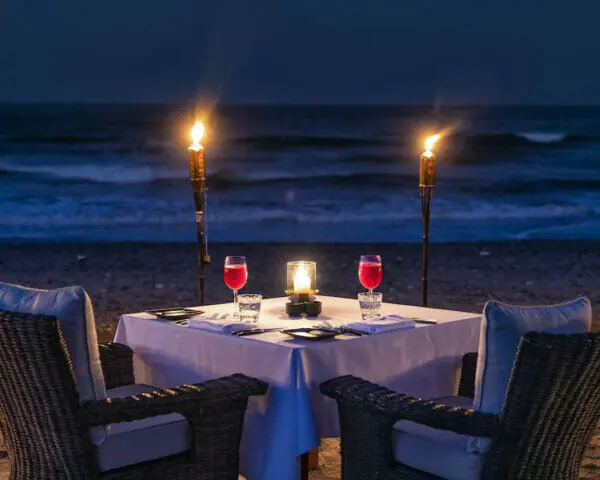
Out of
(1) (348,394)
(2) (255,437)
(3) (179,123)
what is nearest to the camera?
(1) (348,394)

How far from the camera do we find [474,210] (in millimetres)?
14383

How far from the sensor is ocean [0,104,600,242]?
44.3 ft

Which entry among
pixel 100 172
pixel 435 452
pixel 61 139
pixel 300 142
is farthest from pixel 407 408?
pixel 61 139

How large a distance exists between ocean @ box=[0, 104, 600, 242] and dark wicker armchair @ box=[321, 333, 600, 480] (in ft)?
31.7

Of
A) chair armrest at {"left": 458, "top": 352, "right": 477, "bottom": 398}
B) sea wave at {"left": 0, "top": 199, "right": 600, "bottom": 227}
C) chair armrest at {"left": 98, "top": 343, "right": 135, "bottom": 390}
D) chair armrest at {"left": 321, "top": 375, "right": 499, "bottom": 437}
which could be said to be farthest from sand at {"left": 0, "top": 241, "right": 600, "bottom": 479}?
chair armrest at {"left": 321, "top": 375, "right": 499, "bottom": 437}

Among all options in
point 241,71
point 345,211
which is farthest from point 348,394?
point 241,71

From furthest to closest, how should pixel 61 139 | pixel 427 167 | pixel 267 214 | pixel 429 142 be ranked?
pixel 61 139 → pixel 267 214 → pixel 427 167 → pixel 429 142

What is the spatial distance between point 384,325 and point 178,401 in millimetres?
765

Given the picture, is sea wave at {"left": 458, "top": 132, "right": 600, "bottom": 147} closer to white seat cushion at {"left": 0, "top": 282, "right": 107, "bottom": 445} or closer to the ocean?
the ocean

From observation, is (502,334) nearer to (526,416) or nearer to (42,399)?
(526,416)

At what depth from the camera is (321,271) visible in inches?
368

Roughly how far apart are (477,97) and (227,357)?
17.3 meters

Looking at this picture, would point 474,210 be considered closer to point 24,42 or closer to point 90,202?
point 90,202

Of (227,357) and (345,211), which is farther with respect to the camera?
(345,211)
